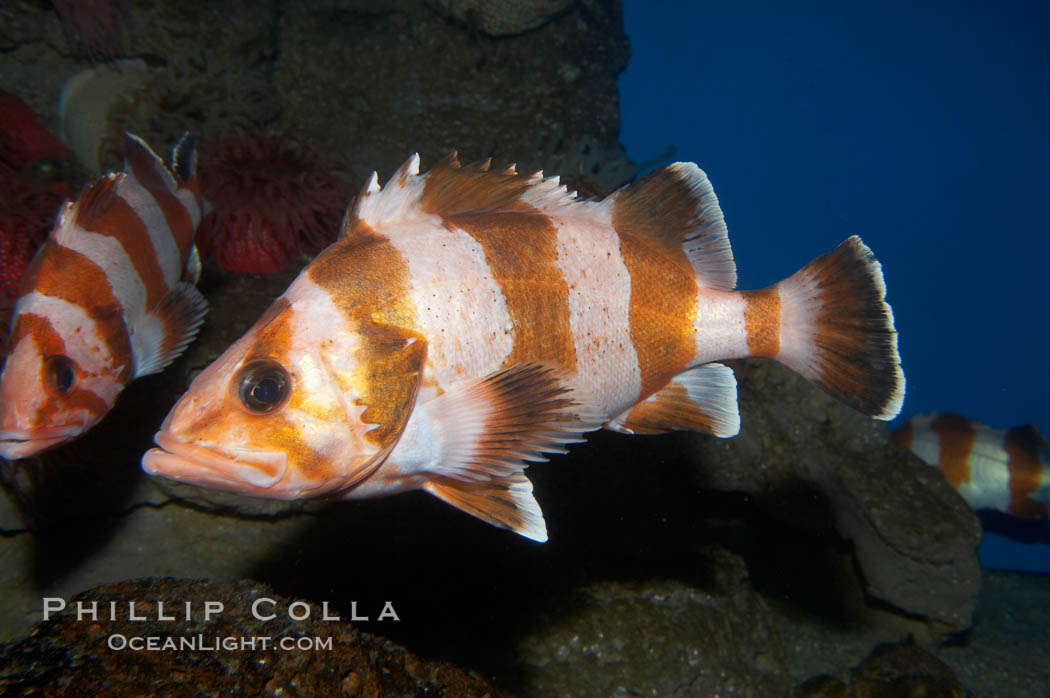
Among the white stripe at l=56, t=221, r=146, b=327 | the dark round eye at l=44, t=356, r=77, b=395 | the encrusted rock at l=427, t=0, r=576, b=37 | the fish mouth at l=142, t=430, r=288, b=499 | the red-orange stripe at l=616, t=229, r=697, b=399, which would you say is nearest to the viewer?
the fish mouth at l=142, t=430, r=288, b=499

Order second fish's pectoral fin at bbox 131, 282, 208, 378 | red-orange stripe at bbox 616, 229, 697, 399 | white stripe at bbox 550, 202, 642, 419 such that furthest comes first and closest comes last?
second fish's pectoral fin at bbox 131, 282, 208, 378
red-orange stripe at bbox 616, 229, 697, 399
white stripe at bbox 550, 202, 642, 419

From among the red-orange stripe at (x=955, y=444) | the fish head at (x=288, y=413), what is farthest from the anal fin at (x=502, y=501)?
the red-orange stripe at (x=955, y=444)

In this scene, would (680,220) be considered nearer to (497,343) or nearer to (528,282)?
(528,282)

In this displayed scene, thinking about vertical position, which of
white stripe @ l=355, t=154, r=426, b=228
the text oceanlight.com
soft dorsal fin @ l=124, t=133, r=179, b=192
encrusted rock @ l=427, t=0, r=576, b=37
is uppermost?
encrusted rock @ l=427, t=0, r=576, b=37

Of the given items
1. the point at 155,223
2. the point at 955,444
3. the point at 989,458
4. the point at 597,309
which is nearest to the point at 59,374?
the point at 155,223

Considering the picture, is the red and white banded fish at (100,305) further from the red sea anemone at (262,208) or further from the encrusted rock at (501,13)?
the encrusted rock at (501,13)

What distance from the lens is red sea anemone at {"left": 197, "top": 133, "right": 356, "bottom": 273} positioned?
4102mm

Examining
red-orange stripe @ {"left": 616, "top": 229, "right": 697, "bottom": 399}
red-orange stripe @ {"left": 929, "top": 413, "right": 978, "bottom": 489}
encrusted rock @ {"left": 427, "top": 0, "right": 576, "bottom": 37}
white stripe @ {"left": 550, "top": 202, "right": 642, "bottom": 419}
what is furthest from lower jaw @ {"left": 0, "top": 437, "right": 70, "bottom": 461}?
red-orange stripe @ {"left": 929, "top": 413, "right": 978, "bottom": 489}

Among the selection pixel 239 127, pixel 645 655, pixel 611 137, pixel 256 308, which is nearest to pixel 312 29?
pixel 239 127

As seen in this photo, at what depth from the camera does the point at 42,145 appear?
511 cm

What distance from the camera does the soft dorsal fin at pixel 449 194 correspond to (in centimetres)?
192

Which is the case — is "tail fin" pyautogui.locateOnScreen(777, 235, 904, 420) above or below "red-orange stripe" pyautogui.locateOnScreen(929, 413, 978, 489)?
above

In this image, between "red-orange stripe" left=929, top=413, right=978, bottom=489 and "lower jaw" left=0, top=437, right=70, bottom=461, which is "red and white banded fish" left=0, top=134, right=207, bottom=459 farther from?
"red-orange stripe" left=929, top=413, right=978, bottom=489

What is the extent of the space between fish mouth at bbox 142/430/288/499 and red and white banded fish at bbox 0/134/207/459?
128 centimetres
